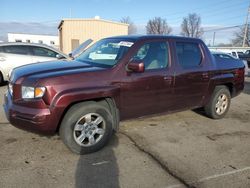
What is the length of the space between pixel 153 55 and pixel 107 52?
0.83 metres

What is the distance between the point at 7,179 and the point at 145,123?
3.02 metres

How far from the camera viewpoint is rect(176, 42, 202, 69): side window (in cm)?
503

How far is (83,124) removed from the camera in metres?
4.01

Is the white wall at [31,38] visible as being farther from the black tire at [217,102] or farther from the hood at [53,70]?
the hood at [53,70]

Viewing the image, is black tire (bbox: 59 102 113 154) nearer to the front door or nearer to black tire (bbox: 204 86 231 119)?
the front door

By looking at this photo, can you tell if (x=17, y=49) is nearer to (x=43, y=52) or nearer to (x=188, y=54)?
(x=43, y=52)

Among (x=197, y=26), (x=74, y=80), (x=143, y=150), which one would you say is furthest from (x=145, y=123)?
(x=197, y=26)

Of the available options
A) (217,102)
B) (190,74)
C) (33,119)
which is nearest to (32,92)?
(33,119)

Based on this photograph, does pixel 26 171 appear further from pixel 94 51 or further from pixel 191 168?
pixel 94 51

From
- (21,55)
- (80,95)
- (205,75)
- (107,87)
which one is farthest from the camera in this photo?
(21,55)

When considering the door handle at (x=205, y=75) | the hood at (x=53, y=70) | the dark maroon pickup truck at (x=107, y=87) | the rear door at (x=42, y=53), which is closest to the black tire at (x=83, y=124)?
the dark maroon pickup truck at (x=107, y=87)

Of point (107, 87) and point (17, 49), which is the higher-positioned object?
point (17, 49)

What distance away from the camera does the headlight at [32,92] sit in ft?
11.8

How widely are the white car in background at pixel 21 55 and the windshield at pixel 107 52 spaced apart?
4.69 metres
